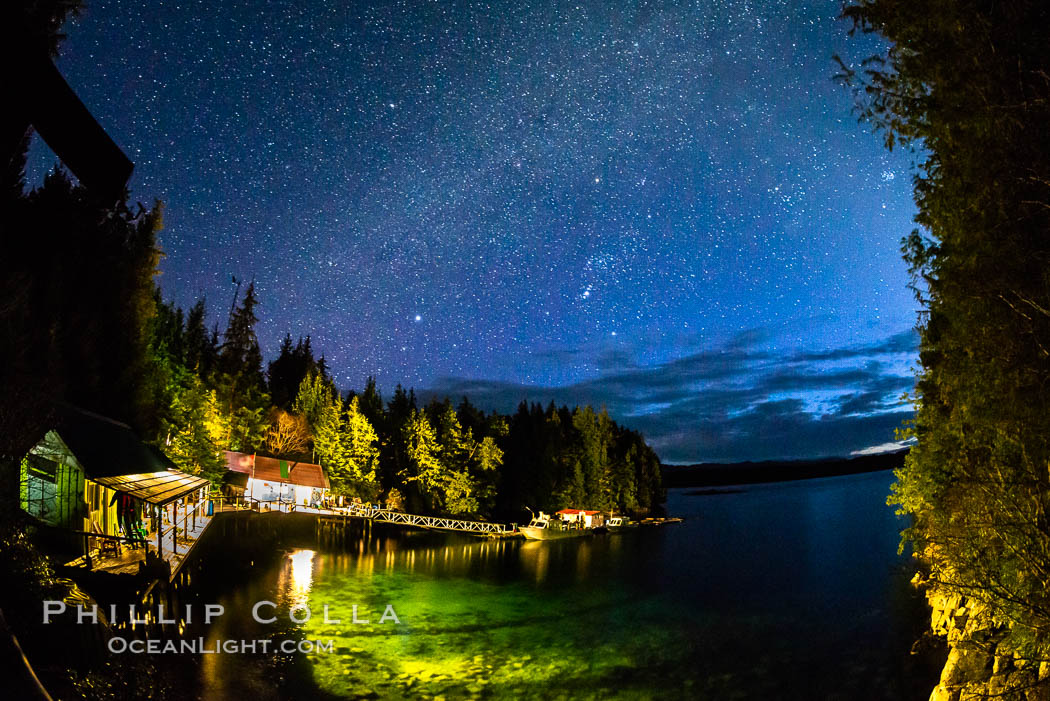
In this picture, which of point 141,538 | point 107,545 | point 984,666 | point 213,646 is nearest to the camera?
point 984,666

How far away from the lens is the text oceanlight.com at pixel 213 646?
12203 mm

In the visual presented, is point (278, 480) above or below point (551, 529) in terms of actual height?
above

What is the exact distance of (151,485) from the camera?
→ 18.1m

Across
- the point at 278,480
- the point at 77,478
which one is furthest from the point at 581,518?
the point at 77,478

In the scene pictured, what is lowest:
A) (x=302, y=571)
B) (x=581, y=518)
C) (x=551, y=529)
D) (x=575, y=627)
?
(x=551, y=529)

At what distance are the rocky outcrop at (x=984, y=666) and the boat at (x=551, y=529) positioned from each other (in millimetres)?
35685

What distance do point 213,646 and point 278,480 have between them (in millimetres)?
35382

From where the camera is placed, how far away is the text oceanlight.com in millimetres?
12203

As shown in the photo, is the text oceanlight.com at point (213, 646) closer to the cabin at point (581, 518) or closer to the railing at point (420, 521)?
the railing at point (420, 521)

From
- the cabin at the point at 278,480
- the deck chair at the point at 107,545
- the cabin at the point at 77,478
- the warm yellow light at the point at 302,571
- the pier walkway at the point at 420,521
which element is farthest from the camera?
the cabin at the point at 278,480

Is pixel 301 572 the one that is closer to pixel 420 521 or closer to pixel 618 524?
pixel 420 521

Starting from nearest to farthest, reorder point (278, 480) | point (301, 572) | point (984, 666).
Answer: point (984, 666) → point (301, 572) → point (278, 480)

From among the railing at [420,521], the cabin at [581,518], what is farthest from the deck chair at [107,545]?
the cabin at [581,518]

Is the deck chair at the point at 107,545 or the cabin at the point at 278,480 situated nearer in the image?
the deck chair at the point at 107,545
